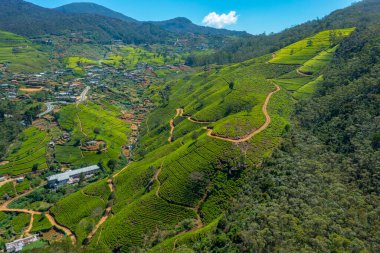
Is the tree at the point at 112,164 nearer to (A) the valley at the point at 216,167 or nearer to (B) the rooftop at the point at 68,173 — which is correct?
(A) the valley at the point at 216,167

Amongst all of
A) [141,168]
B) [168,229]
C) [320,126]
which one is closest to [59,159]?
[141,168]

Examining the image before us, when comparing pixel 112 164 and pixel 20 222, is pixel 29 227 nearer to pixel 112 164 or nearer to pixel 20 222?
pixel 20 222

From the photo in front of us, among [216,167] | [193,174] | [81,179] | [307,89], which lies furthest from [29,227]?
[307,89]

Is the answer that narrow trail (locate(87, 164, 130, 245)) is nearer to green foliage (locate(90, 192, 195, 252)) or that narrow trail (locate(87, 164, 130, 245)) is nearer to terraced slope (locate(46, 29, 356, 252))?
terraced slope (locate(46, 29, 356, 252))

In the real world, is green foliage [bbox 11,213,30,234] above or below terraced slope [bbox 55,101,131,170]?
below

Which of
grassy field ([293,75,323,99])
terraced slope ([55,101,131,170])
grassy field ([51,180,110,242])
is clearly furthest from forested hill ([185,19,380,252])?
terraced slope ([55,101,131,170])

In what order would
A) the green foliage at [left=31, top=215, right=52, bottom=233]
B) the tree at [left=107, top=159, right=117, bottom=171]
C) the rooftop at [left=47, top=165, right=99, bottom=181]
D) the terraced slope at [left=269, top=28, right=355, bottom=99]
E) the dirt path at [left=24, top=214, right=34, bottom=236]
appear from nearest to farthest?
the dirt path at [left=24, top=214, right=34, bottom=236], the green foliage at [left=31, top=215, right=52, bottom=233], the rooftop at [left=47, top=165, right=99, bottom=181], the tree at [left=107, top=159, right=117, bottom=171], the terraced slope at [left=269, top=28, right=355, bottom=99]

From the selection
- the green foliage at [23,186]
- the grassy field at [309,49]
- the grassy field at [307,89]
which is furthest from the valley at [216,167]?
the grassy field at [309,49]
